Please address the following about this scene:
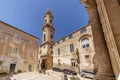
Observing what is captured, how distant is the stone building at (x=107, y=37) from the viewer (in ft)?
7.41

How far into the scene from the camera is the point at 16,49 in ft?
60.5

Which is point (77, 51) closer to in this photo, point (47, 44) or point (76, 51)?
point (76, 51)

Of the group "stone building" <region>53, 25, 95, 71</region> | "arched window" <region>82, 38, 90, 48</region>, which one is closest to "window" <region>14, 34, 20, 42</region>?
"stone building" <region>53, 25, 95, 71</region>

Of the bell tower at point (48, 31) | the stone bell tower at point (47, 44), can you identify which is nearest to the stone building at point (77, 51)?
the stone bell tower at point (47, 44)

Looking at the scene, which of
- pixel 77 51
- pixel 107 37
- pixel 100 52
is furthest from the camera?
pixel 77 51

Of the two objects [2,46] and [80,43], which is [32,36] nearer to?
[2,46]

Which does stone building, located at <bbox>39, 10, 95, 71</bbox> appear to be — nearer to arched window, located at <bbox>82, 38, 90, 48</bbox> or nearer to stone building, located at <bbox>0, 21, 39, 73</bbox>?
arched window, located at <bbox>82, 38, 90, 48</bbox>

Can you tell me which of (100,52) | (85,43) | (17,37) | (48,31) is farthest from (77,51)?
(48,31)

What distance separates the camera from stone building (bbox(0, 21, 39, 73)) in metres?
16.3

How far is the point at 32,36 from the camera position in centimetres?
2238

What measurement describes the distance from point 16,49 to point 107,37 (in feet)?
63.3

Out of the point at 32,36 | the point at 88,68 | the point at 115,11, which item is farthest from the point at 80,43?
the point at 115,11

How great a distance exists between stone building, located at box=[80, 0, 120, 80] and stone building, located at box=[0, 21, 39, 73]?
57.5 ft

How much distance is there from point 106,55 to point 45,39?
89.4 ft
